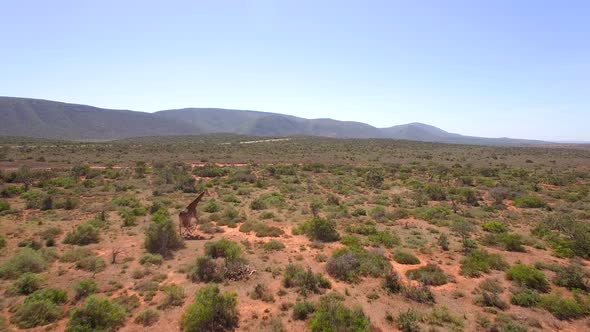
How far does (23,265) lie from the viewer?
9.56 metres

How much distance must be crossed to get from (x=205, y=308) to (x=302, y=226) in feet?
24.7

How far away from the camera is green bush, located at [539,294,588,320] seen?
308 inches

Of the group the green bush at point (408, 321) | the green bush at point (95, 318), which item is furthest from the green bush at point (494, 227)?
the green bush at point (95, 318)

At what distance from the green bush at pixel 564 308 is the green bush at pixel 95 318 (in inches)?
431

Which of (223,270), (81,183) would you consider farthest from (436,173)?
(81,183)

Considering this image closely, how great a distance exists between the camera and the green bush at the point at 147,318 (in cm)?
741

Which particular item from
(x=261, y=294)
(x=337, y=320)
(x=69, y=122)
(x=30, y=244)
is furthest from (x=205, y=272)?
(x=69, y=122)

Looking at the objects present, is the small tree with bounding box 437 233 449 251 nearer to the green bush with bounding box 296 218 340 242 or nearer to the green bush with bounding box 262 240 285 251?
the green bush with bounding box 296 218 340 242

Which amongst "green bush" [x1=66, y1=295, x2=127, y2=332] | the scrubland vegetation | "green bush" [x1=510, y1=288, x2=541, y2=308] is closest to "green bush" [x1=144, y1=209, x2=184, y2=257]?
the scrubland vegetation

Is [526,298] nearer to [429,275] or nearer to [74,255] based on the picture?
[429,275]

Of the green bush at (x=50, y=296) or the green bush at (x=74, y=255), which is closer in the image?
the green bush at (x=50, y=296)

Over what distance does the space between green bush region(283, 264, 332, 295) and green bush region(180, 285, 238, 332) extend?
1.99 m

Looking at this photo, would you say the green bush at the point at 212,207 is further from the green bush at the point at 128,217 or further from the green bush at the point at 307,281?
the green bush at the point at 307,281

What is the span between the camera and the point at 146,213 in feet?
54.9
